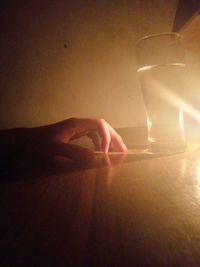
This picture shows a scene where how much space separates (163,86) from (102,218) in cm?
50

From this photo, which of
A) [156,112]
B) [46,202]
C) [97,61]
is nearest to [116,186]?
[46,202]

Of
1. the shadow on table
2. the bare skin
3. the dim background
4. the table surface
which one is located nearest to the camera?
the table surface

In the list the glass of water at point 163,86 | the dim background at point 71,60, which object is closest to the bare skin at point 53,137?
the glass of water at point 163,86

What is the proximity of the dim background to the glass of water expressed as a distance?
63 cm

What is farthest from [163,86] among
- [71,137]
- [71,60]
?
[71,60]

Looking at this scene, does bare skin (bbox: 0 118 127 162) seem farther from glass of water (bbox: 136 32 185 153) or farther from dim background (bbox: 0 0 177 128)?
dim background (bbox: 0 0 177 128)

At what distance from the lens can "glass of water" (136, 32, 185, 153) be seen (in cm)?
73

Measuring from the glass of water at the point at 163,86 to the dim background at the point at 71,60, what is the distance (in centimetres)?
63

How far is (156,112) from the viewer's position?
2.48 feet

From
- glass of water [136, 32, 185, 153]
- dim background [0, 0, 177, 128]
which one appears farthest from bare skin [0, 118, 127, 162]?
dim background [0, 0, 177, 128]

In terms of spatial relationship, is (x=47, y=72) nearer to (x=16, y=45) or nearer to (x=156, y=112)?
(x=16, y=45)

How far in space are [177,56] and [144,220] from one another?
0.56 metres

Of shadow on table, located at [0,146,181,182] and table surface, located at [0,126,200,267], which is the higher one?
table surface, located at [0,126,200,267]

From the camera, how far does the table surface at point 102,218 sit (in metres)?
0.21
